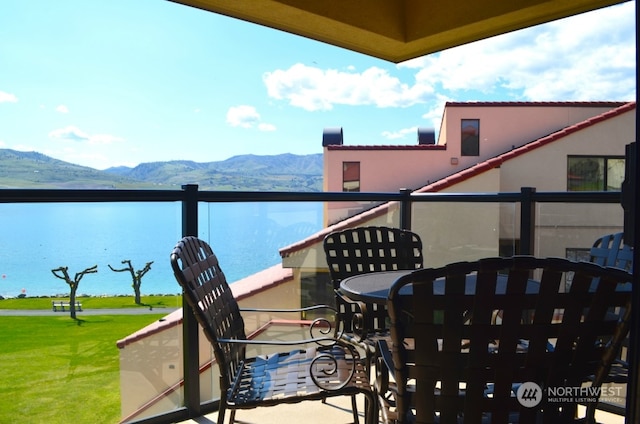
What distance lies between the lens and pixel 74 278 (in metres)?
2.53

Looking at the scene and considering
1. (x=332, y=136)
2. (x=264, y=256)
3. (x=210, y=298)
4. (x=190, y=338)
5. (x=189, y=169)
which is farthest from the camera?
(x=189, y=169)

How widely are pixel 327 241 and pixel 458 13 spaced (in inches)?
90.7

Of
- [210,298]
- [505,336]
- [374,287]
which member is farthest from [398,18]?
[505,336]

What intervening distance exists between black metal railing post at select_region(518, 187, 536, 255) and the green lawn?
270 cm

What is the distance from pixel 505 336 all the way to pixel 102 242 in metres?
2.17

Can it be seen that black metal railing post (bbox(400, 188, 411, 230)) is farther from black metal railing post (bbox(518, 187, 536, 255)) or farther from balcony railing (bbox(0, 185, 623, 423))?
black metal railing post (bbox(518, 187, 536, 255))

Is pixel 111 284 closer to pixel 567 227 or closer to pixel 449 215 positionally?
pixel 449 215

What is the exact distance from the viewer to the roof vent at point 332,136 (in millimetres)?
16641

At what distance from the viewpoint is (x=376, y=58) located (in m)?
4.84

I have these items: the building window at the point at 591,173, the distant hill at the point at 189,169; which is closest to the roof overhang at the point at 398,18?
the building window at the point at 591,173

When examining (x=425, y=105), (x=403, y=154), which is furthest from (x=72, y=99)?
(x=403, y=154)

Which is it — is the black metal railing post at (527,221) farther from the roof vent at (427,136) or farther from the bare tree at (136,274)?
the roof vent at (427,136)

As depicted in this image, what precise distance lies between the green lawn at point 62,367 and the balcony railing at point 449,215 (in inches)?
12.2

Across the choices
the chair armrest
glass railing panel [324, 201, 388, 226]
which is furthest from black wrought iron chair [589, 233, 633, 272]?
glass railing panel [324, 201, 388, 226]
